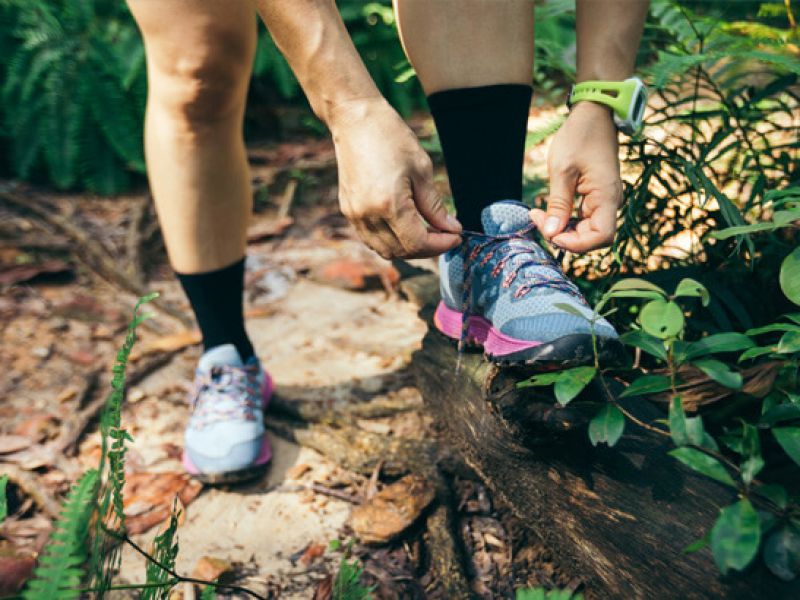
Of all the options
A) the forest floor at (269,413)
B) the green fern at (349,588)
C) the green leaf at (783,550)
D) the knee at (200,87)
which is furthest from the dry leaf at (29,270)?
the green leaf at (783,550)

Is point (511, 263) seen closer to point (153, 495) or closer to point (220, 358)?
point (220, 358)

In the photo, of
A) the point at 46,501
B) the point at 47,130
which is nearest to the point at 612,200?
the point at 46,501

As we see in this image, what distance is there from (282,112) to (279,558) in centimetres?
408

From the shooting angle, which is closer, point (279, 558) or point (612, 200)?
point (612, 200)

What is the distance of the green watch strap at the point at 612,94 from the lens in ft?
4.54

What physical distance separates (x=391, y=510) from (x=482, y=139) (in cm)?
97

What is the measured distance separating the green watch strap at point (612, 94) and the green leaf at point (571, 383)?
64cm

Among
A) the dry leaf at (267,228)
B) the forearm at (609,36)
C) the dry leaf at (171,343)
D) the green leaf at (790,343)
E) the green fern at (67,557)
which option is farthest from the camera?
the dry leaf at (267,228)

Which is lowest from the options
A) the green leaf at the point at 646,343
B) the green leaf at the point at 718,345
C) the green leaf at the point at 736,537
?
the green leaf at the point at 736,537

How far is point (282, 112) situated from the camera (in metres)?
4.98

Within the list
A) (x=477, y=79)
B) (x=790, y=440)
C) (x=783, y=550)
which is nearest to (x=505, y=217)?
(x=477, y=79)

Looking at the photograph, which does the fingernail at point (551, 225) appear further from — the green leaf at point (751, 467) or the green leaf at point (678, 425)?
the green leaf at point (751, 467)

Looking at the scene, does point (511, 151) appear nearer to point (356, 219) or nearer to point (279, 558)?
point (356, 219)

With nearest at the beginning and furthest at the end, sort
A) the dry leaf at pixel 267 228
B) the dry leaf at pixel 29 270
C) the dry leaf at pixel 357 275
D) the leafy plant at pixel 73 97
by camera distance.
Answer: the dry leaf at pixel 29 270 < the dry leaf at pixel 357 275 < the dry leaf at pixel 267 228 < the leafy plant at pixel 73 97
